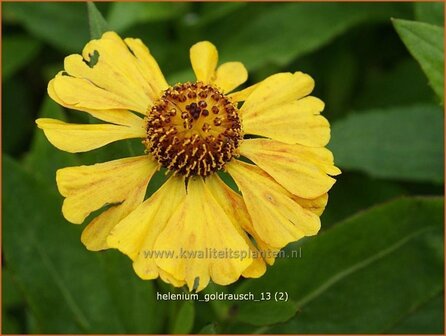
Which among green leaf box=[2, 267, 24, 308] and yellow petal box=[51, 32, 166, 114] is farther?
green leaf box=[2, 267, 24, 308]

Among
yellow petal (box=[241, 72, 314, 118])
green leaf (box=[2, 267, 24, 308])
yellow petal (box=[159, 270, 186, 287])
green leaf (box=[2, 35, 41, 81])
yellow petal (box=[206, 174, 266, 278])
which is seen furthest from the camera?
green leaf (box=[2, 35, 41, 81])

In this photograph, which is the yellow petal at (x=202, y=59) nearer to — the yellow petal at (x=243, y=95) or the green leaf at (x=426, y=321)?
the yellow petal at (x=243, y=95)

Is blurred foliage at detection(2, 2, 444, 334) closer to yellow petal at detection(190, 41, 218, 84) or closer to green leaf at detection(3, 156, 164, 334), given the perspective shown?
green leaf at detection(3, 156, 164, 334)

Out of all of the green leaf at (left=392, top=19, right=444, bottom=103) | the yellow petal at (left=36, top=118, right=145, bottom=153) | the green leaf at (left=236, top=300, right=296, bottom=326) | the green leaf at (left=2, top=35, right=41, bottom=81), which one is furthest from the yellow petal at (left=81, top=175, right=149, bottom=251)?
the green leaf at (left=2, top=35, right=41, bottom=81)

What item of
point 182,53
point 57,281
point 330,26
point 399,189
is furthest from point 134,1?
point 399,189

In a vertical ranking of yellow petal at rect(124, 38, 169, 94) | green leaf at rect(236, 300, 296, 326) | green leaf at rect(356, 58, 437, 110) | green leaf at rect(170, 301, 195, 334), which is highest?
yellow petal at rect(124, 38, 169, 94)

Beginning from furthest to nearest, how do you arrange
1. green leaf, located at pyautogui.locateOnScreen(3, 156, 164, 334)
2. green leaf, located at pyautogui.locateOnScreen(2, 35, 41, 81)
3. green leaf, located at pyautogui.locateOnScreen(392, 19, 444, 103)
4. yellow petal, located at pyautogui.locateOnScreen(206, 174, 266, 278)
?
green leaf, located at pyautogui.locateOnScreen(2, 35, 41, 81) < green leaf, located at pyautogui.locateOnScreen(3, 156, 164, 334) < green leaf, located at pyautogui.locateOnScreen(392, 19, 444, 103) < yellow petal, located at pyautogui.locateOnScreen(206, 174, 266, 278)

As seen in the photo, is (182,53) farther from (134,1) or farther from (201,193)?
(201,193)
